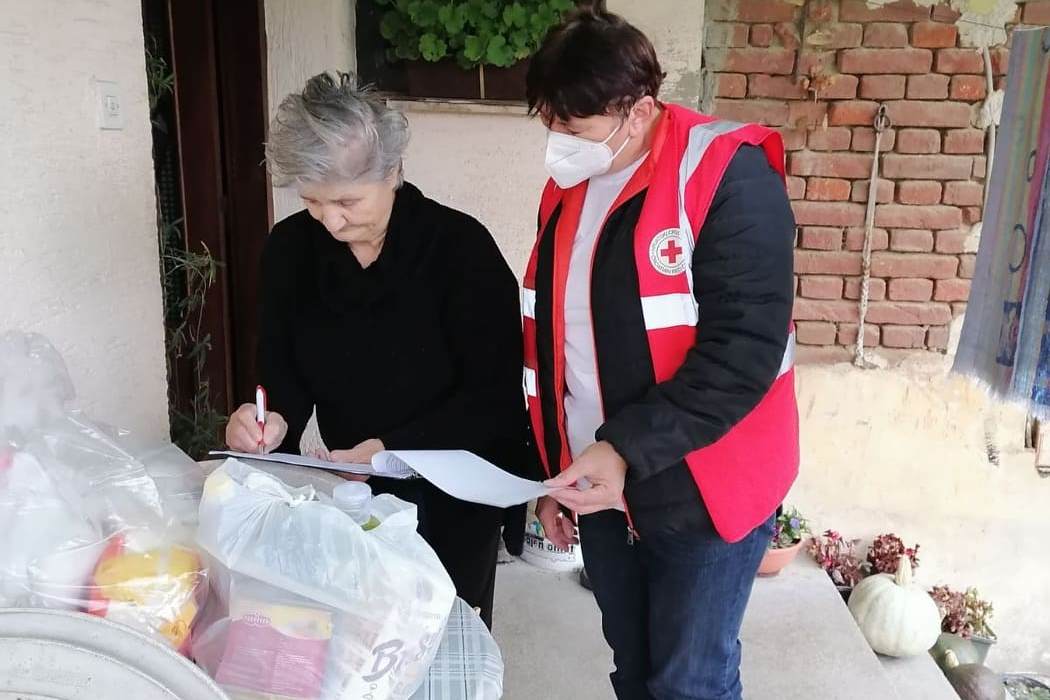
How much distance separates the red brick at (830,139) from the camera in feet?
9.56

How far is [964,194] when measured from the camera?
2.94 m

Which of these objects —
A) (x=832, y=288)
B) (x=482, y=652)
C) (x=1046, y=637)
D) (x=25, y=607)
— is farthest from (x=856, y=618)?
(x=25, y=607)

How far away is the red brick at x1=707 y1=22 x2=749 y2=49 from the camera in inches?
113

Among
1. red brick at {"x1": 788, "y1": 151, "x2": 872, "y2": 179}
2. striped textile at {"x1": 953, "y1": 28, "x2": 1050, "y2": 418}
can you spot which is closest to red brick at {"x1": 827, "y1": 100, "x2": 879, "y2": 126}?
red brick at {"x1": 788, "y1": 151, "x2": 872, "y2": 179}

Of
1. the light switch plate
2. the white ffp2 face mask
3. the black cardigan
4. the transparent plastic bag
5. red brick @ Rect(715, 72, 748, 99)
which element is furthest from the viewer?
red brick @ Rect(715, 72, 748, 99)

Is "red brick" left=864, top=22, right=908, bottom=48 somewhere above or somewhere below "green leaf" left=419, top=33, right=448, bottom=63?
above

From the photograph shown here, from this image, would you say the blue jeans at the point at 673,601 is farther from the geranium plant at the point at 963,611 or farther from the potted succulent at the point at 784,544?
the geranium plant at the point at 963,611

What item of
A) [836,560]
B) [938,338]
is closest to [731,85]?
[938,338]

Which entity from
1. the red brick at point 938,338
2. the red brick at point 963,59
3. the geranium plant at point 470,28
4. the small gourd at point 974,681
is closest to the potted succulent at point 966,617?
the small gourd at point 974,681

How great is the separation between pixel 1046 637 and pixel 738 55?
246cm

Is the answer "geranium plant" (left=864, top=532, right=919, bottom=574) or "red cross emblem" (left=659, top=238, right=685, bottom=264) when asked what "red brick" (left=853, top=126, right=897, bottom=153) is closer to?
"geranium plant" (left=864, top=532, right=919, bottom=574)

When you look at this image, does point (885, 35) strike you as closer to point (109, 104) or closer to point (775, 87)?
point (775, 87)

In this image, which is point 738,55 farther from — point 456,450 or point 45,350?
point 45,350

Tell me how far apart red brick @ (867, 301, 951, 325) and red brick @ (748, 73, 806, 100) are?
2.59 feet
